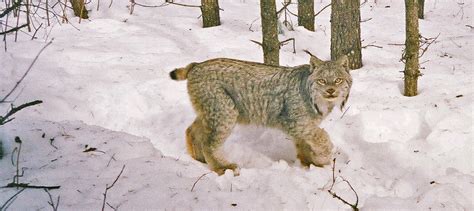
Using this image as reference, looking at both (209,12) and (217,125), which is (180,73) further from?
(209,12)

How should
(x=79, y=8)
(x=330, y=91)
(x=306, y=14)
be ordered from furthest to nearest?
(x=306, y=14)
(x=79, y=8)
(x=330, y=91)

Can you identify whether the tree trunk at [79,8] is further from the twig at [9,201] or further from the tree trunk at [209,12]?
the twig at [9,201]

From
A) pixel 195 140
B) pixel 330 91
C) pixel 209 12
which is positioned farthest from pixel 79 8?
pixel 330 91

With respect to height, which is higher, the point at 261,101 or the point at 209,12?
the point at 209,12

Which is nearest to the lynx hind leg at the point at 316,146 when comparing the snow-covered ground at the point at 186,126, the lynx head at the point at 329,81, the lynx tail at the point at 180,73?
the snow-covered ground at the point at 186,126

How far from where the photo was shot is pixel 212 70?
14.0 ft

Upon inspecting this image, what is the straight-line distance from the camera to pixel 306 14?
8.88m

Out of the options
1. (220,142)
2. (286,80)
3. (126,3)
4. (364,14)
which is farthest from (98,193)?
(364,14)

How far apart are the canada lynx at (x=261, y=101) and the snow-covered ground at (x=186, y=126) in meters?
0.22

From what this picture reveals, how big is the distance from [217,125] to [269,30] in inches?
66.3

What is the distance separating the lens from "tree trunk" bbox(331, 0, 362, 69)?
638 centimetres

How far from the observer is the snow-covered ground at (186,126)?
329cm

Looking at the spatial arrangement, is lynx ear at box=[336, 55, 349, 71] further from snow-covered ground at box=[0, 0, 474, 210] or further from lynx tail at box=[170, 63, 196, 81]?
lynx tail at box=[170, 63, 196, 81]

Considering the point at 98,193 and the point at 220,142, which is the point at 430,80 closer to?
the point at 220,142
